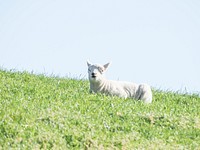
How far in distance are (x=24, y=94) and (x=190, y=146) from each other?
5142mm

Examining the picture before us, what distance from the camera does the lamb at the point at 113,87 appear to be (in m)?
18.7

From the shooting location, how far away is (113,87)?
19094 mm

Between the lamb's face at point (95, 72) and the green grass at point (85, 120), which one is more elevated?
the lamb's face at point (95, 72)

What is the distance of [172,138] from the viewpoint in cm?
1534

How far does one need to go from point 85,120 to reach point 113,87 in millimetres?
3807

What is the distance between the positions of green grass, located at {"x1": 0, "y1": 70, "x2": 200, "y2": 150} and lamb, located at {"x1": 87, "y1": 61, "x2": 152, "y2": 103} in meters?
0.41

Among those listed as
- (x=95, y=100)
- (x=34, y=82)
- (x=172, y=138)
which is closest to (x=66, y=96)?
(x=95, y=100)

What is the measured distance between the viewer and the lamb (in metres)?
18.7

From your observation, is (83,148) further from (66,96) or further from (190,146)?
(66,96)

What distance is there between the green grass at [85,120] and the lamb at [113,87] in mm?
410

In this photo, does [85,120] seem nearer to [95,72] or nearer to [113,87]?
[95,72]

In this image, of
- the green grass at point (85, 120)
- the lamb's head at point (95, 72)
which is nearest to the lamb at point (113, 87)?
the lamb's head at point (95, 72)

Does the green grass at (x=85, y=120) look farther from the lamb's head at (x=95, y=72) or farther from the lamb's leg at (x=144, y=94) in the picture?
the lamb's head at (x=95, y=72)

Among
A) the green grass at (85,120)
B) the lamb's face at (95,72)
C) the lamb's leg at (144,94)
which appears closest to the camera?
the green grass at (85,120)
